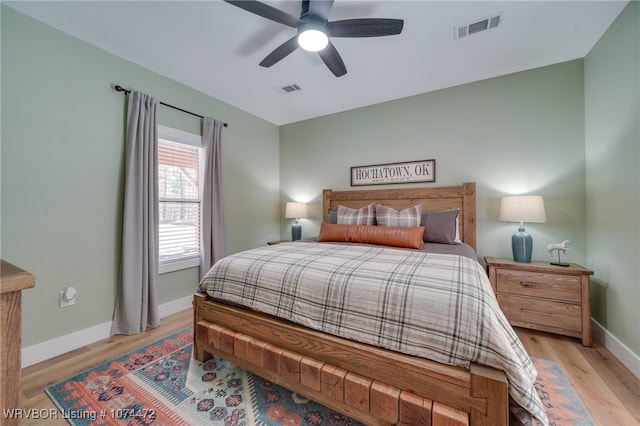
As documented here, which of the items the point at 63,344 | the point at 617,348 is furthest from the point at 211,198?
the point at 617,348

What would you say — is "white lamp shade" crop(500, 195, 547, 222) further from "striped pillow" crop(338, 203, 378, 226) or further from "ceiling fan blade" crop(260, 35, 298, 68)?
"ceiling fan blade" crop(260, 35, 298, 68)

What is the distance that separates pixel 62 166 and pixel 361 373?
2.70 metres

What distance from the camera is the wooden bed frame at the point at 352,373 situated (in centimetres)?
103

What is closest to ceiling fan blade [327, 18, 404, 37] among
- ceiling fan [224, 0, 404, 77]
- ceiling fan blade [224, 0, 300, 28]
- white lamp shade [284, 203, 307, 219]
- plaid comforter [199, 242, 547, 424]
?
ceiling fan [224, 0, 404, 77]

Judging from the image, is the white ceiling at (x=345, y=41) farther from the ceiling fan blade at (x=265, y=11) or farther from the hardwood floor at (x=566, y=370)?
the hardwood floor at (x=566, y=370)

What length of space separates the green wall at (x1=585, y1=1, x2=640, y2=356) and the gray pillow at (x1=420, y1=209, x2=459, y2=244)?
1122 millimetres

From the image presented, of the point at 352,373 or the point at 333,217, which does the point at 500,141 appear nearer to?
the point at 333,217

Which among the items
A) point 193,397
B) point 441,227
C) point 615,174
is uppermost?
point 615,174

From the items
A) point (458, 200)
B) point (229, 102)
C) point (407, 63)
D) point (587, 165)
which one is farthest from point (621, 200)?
point (229, 102)

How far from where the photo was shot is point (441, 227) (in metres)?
2.69

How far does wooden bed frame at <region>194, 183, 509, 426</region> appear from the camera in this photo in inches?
40.7

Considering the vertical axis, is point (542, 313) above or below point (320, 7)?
below

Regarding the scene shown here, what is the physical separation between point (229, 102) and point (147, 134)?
4.19ft

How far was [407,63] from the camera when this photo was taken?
8.38 feet
